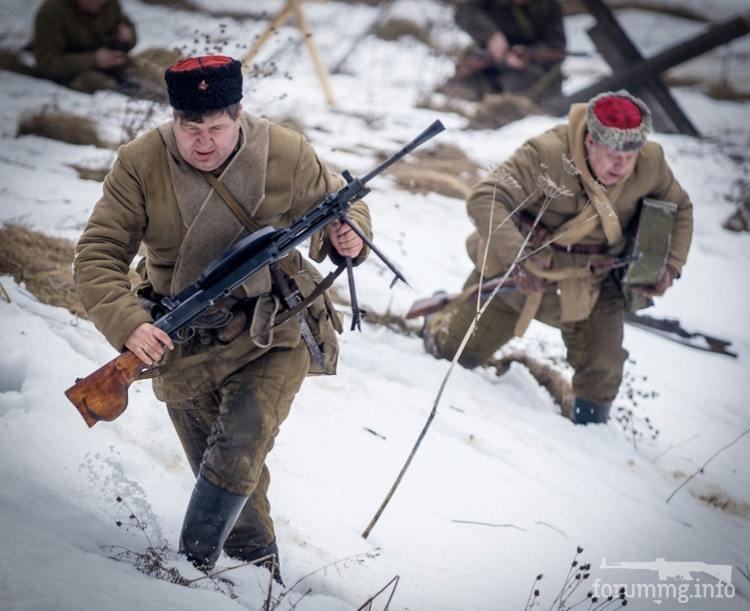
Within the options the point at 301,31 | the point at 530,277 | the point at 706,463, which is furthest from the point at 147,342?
the point at 301,31

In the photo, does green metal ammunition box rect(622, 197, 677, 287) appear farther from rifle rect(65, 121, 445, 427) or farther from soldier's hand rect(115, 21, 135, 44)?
soldier's hand rect(115, 21, 135, 44)

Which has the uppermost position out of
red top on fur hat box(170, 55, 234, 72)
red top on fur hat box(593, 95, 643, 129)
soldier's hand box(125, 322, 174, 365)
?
red top on fur hat box(170, 55, 234, 72)

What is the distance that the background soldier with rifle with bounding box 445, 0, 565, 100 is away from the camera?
10375 millimetres

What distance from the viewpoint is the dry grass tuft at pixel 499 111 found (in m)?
9.74

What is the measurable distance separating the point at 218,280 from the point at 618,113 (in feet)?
8.70

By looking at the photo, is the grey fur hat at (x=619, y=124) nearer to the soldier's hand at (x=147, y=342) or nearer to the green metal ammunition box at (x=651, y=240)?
the green metal ammunition box at (x=651, y=240)

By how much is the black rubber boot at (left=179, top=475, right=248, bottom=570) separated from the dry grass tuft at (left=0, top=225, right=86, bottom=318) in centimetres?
188

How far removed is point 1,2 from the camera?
11.1 m

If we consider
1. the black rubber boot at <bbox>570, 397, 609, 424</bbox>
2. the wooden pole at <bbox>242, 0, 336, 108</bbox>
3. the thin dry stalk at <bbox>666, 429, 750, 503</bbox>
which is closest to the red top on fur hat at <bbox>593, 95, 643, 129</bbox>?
the black rubber boot at <bbox>570, 397, 609, 424</bbox>

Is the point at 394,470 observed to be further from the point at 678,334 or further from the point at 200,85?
the point at 678,334

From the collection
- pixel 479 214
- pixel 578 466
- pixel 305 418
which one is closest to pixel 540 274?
pixel 479 214

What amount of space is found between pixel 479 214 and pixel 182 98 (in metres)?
2.36

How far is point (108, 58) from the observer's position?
26.1ft

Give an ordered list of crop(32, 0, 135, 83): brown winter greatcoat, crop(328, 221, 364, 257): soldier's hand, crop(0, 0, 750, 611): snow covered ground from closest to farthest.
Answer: crop(0, 0, 750, 611): snow covered ground
crop(328, 221, 364, 257): soldier's hand
crop(32, 0, 135, 83): brown winter greatcoat
